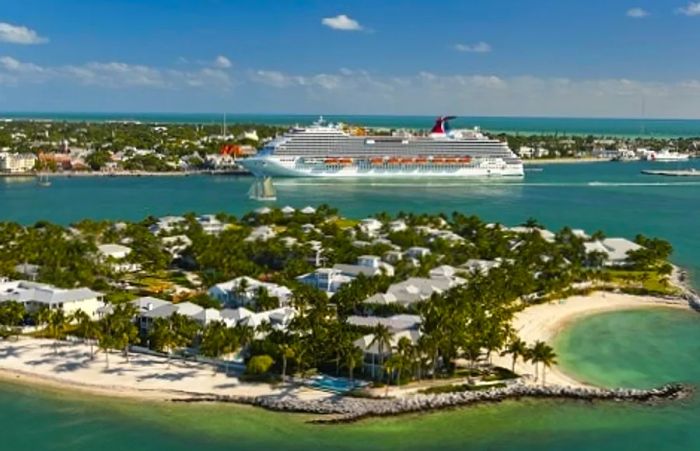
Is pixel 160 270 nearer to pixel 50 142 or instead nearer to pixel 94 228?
pixel 94 228

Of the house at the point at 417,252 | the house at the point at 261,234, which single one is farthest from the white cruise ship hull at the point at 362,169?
the house at the point at 417,252

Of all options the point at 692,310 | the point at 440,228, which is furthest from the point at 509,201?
the point at 692,310

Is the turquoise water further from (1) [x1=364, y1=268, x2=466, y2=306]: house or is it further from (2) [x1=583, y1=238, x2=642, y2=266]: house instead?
(1) [x1=364, y1=268, x2=466, y2=306]: house

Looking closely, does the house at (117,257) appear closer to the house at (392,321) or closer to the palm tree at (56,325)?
the palm tree at (56,325)

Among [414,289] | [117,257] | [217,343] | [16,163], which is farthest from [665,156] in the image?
[217,343]

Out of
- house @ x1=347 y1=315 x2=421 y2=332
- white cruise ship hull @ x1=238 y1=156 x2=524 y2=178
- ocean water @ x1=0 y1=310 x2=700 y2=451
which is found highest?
white cruise ship hull @ x1=238 y1=156 x2=524 y2=178

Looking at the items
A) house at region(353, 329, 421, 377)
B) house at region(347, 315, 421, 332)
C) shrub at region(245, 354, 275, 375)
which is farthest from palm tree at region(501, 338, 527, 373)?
shrub at region(245, 354, 275, 375)

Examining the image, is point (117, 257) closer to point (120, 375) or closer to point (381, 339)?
point (120, 375)
